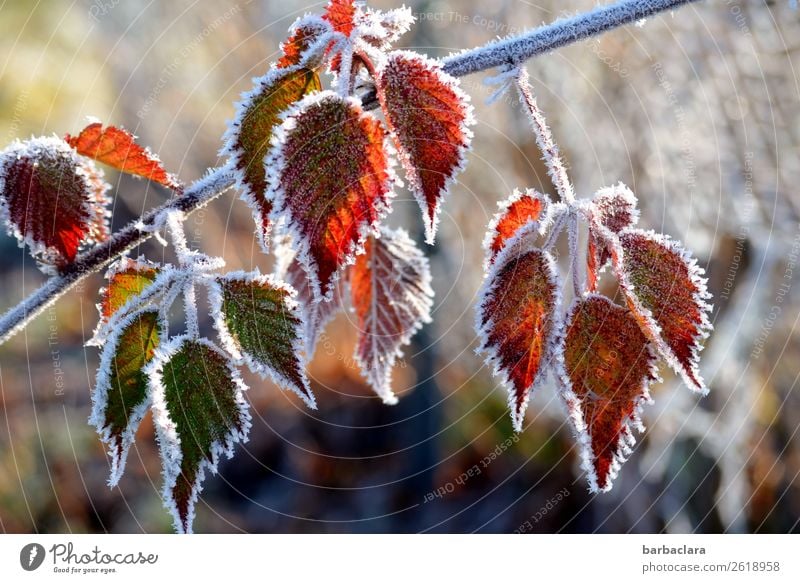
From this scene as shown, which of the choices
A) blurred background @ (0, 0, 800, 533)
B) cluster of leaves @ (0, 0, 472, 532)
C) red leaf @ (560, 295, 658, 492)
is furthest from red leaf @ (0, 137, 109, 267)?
blurred background @ (0, 0, 800, 533)

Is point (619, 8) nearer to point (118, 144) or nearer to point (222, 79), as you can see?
point (118, 144)

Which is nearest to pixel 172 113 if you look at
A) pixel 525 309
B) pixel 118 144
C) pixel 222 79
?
pixel 222 79

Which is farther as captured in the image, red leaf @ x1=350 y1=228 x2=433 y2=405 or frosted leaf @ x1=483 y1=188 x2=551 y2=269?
red leaf @ x1=350 y1=228 x2=433 y2=405

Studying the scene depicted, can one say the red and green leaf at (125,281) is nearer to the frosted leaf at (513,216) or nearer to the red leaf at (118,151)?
the red leaf at (118,151)

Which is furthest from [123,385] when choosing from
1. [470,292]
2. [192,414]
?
[470,292]

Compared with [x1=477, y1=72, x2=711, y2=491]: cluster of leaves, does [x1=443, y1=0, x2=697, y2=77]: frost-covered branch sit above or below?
above

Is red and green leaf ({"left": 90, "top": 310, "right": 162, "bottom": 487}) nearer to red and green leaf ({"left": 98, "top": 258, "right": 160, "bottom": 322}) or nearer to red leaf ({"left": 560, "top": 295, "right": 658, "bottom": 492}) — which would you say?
red and green leaf ({"left": 98, "top": 258, "right": 160, "bottom": 322})

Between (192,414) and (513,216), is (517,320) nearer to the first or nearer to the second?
(513,216)
